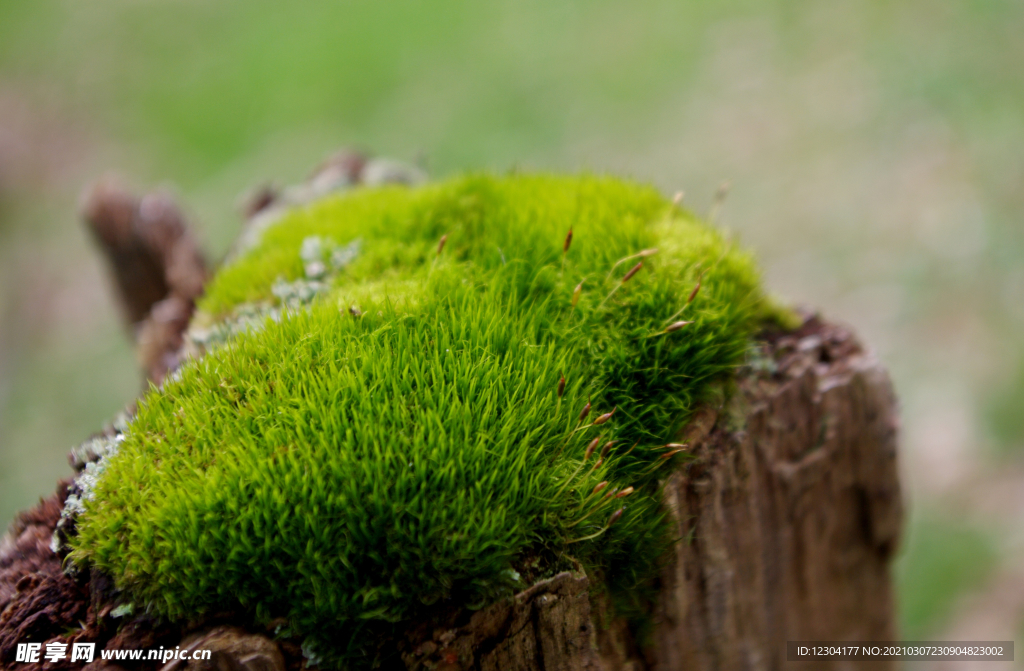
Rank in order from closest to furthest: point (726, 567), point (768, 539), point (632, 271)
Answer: point (632, 271), point (726, 567), point (768, 539)

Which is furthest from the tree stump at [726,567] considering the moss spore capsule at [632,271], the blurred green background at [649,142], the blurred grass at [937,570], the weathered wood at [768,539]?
the blurred grass at [937,570]

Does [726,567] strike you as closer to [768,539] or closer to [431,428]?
[768,539]

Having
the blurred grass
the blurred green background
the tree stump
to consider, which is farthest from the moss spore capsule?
the blurred grass

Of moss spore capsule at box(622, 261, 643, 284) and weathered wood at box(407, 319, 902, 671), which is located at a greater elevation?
moss spore capsule at box(622, 261, 643, 284)

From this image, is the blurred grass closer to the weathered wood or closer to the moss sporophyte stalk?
the weathered wood

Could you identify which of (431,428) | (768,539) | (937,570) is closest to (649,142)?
(937,570)

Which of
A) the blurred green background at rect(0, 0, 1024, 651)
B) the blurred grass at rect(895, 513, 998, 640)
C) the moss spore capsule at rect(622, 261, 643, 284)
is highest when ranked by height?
the blurred green background at rect(0, 0, 1024, 651)
